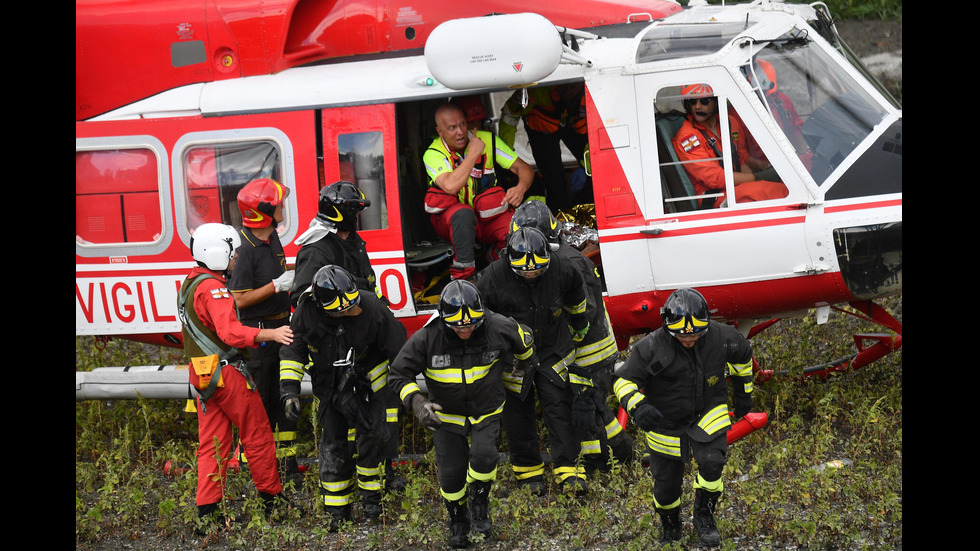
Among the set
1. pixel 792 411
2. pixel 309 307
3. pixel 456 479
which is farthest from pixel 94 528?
pixel 792 411

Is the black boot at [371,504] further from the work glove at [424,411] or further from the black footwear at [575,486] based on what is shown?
the black footwear at [575,486]

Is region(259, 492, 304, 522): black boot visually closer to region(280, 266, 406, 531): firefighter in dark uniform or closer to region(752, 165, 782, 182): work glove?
region(280, 266, 406, 531): firefighter in dark uniform

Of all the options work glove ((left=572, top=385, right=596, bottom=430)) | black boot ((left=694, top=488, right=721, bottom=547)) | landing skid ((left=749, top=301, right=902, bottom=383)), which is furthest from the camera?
landing skid ((left=749, top=301, right=902, bottom=383))

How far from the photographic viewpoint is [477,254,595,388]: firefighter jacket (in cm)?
646

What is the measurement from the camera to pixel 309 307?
6199 mm

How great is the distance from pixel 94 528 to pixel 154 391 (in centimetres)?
147

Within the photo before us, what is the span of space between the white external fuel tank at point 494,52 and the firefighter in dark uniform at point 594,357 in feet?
2.88

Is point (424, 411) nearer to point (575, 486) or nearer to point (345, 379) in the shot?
point (345, 379)

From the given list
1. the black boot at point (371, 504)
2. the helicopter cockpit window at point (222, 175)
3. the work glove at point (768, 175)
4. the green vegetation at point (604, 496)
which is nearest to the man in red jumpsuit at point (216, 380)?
the green vegetation at point (604, 496)

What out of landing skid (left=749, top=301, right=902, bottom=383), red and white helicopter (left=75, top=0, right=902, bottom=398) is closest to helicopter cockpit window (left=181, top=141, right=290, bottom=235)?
red and white helicopter (left=75, top=0, right=902, bottom=398)

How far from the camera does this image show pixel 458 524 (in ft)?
19.8

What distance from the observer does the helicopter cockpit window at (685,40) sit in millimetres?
7082

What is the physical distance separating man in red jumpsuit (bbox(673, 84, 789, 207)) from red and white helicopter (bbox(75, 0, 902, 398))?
65 millimetres

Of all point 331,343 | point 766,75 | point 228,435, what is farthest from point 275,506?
point 766,75
